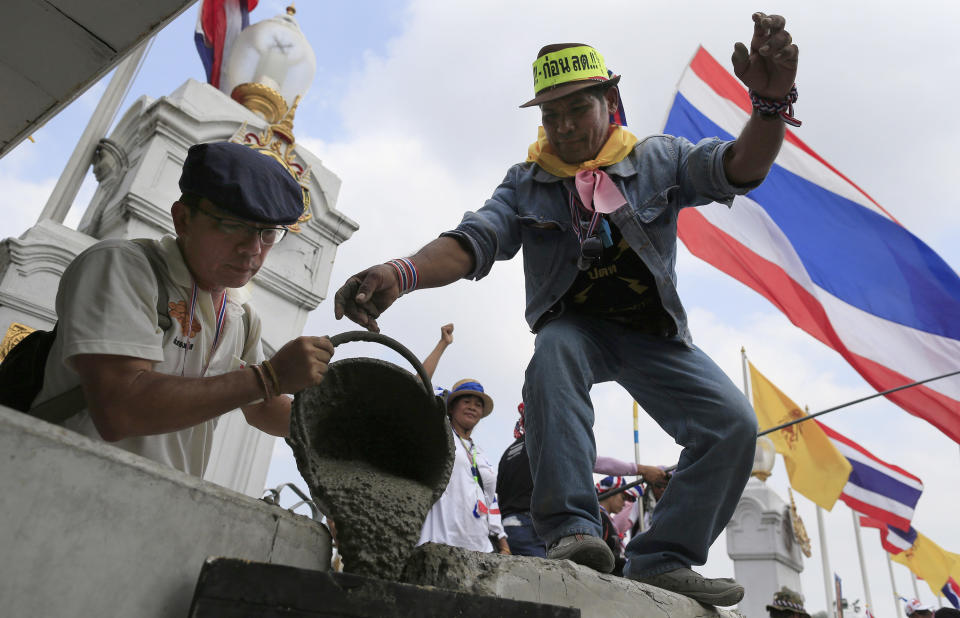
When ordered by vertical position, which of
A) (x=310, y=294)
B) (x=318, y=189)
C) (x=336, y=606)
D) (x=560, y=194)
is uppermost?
(x=318, y=189)

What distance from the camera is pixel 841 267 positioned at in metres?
5.05

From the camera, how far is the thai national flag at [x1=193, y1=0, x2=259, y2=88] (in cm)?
714

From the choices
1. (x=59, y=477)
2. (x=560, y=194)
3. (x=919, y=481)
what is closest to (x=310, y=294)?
(x=560, y=194)

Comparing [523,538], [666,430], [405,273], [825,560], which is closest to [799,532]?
[825,560]

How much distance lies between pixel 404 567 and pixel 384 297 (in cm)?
70

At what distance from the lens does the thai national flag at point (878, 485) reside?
9.05 metres

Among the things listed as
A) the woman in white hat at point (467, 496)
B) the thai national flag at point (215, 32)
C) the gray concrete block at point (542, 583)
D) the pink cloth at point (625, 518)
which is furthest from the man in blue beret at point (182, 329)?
the thai national flag at point (215, 32)

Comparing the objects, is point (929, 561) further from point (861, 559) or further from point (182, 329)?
point (182, 329)

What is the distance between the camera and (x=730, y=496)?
2.19m

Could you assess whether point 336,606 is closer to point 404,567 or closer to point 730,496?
point 404,567

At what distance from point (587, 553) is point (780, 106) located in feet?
4.56

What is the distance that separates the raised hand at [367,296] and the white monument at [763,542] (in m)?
7.75

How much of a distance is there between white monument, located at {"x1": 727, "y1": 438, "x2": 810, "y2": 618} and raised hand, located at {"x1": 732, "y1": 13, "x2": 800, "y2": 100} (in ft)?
24.3

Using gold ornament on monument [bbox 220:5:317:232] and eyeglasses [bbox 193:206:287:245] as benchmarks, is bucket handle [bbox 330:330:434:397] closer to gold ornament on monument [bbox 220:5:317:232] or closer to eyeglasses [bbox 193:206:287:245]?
eyeglasses [bbox 193:206:287:245]
